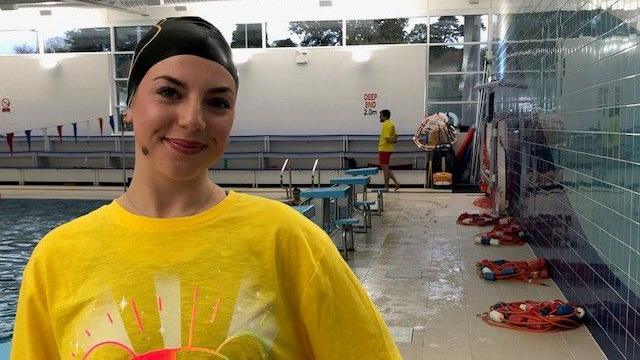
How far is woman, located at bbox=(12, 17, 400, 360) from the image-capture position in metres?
1.04

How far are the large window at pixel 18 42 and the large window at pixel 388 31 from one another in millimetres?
8369

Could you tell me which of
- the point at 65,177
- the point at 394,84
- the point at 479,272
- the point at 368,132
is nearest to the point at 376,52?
the point at 394,84

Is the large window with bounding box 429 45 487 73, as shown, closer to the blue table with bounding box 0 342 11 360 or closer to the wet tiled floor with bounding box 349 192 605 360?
the wet tiled floor with bounding box 349 192 605 360

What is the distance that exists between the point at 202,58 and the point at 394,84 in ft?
48.9

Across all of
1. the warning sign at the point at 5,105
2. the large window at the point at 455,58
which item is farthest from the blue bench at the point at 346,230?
the warning sign at the point at 5,105

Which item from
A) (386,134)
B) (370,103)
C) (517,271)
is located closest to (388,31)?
(370,103)

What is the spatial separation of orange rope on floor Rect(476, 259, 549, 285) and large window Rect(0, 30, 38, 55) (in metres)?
15.1

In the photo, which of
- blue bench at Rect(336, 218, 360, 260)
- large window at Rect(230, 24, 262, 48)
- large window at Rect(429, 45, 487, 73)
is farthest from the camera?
large window at Rect(230, 24, 262, 48)

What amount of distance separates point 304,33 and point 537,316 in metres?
12.6

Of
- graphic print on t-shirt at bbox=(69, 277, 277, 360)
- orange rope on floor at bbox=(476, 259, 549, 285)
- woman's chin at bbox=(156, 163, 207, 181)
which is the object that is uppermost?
woman's chin at bbox=(156, 163, 207, 181)

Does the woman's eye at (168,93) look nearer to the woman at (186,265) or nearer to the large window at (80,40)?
the woman at (186,265)

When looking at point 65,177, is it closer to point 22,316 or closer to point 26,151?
point 26,151

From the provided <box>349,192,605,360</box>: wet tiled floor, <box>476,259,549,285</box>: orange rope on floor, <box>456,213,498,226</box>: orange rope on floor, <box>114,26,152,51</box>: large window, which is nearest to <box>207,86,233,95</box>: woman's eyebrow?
<box>349,192,605,360</box>: wet tiled floor

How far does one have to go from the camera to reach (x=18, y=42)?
58.4 ft
